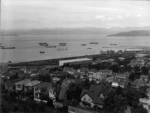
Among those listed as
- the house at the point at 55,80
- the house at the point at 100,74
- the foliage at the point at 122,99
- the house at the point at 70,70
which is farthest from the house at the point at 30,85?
the foliage at the point at 122,99

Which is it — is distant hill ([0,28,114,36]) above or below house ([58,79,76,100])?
above

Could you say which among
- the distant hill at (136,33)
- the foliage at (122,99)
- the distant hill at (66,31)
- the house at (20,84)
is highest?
the distant hill at (66,31)

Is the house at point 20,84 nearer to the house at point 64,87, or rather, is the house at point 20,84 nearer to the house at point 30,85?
the house at point 30,85

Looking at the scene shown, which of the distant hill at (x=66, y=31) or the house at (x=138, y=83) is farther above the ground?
the distant hill at (x=66, y=31)

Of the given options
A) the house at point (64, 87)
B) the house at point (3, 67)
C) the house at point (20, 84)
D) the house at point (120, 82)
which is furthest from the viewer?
the house at point (120, 82)

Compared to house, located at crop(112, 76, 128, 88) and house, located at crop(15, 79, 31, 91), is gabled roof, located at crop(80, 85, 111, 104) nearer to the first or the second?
house, located at crop(112, 76, 128, 88)

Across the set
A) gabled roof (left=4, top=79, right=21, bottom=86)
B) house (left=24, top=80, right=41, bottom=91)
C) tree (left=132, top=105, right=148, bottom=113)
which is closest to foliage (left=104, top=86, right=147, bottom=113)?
tree (left=132, top=105, right=148, bottom=113)
